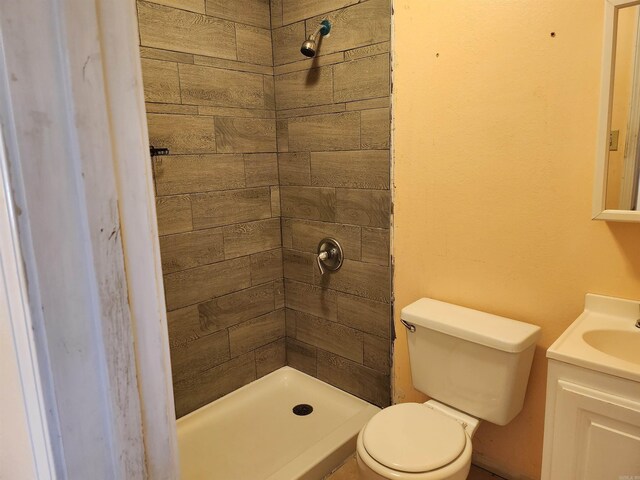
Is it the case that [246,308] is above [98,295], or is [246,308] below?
below

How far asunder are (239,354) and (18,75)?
234 cm

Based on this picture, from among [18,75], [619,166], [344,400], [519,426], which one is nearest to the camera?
[18,75]

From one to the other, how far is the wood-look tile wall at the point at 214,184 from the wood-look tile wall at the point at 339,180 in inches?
4.7

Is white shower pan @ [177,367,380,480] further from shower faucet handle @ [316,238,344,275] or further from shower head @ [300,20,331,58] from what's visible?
shower head @ [300,20,331,58]

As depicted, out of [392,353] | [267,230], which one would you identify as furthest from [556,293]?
[267,230]

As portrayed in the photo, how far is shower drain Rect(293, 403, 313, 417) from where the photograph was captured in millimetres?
2449

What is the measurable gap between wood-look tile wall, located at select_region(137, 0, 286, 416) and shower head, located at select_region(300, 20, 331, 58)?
0.36 m

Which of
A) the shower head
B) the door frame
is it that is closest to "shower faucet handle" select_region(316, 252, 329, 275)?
the shower head

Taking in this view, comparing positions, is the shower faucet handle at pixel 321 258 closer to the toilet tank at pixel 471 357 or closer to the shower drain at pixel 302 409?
the toilet tank at pixel 471 357

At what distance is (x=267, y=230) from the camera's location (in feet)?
8.46

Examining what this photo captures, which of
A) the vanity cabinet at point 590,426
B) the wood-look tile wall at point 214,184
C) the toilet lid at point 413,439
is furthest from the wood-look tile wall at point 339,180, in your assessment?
the vanity cabinet at point 590,426

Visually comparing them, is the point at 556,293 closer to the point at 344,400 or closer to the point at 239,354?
the point at 344,400

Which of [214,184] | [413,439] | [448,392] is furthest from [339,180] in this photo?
[413,439]

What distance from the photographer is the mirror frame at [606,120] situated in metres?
1.38
